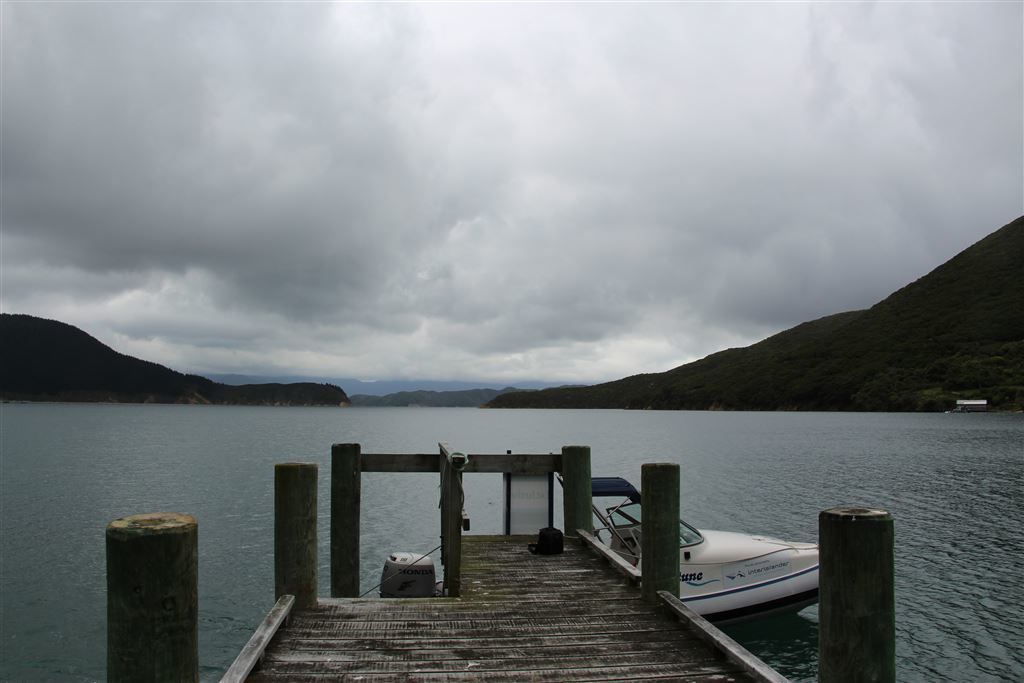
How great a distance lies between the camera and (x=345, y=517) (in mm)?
11078

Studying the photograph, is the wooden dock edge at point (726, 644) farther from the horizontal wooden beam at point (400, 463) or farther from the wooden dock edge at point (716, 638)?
the horizontal wooden beam at point (400, 463)

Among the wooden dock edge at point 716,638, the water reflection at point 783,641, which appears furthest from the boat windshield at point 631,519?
the wooden dock edge at point 716,638

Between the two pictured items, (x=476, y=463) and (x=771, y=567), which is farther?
(x=771, y=567)

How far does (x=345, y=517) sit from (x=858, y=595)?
8.08 m

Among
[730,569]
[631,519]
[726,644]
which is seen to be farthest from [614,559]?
[730,569]

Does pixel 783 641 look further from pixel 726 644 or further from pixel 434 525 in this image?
pixel 434 525

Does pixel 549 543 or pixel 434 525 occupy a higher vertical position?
pixel 549 543

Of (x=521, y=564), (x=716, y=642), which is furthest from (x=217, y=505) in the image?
(x=716, y=642)

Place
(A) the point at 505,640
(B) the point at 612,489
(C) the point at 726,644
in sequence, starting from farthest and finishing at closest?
(B) the point at 612,489
(A) the point at 505,640
(C) the point at 726,644

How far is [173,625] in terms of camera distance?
424 cm

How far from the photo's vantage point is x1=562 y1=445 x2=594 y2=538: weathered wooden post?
12.1 m

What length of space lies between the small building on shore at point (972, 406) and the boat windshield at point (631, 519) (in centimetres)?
15432

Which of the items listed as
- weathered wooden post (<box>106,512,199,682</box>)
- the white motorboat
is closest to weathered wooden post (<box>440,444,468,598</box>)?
weathered wooden post (<box>106,512,199,682</box>)

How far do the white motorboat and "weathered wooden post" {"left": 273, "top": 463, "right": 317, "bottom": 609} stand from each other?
7.13 metres
